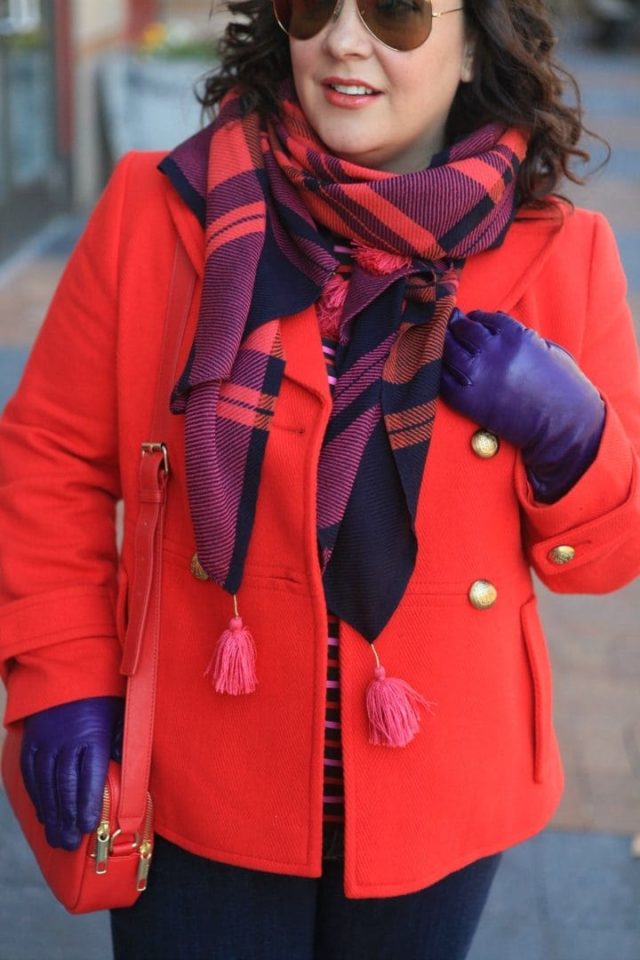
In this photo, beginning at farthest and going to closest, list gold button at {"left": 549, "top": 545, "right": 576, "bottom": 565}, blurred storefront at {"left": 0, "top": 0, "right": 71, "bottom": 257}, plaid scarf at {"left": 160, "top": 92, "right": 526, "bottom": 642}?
blurred storefront at {"left": 0, "top": 0, "right": 71, "bottom": 257} < gold button at {"left": 549, "top": 545, "right": 576, "bottom": 565} < plaid scarf at {"left": 160, "top": 92, "right": 526, "bottom": 642}

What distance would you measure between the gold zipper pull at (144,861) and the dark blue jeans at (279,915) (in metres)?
0.05

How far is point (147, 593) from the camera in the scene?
5.85 feet

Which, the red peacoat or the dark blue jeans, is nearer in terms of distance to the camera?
the red peacoat

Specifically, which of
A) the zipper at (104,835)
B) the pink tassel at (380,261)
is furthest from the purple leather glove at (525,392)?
the zipper at (104,835)

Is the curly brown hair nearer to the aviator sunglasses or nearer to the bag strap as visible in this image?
the aviator sunglasses

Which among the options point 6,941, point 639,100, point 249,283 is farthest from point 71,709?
point 639,100

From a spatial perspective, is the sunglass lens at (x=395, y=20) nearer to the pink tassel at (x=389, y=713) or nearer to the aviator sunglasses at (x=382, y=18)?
the aviator sunglasses at (x=382, y=18)

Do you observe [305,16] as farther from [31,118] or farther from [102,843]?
[31,118]

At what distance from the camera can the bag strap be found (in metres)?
1.77

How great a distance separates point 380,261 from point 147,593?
0.56 metres

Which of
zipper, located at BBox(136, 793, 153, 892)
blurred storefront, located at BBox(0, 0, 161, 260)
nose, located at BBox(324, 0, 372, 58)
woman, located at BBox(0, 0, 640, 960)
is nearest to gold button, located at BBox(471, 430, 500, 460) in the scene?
woman, located at BBox(0, 0, 640, 960)

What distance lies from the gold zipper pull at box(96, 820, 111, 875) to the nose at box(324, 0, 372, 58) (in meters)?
1.10

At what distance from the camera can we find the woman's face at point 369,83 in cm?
176

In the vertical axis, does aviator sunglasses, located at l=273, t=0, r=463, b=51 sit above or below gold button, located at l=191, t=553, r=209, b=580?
above
